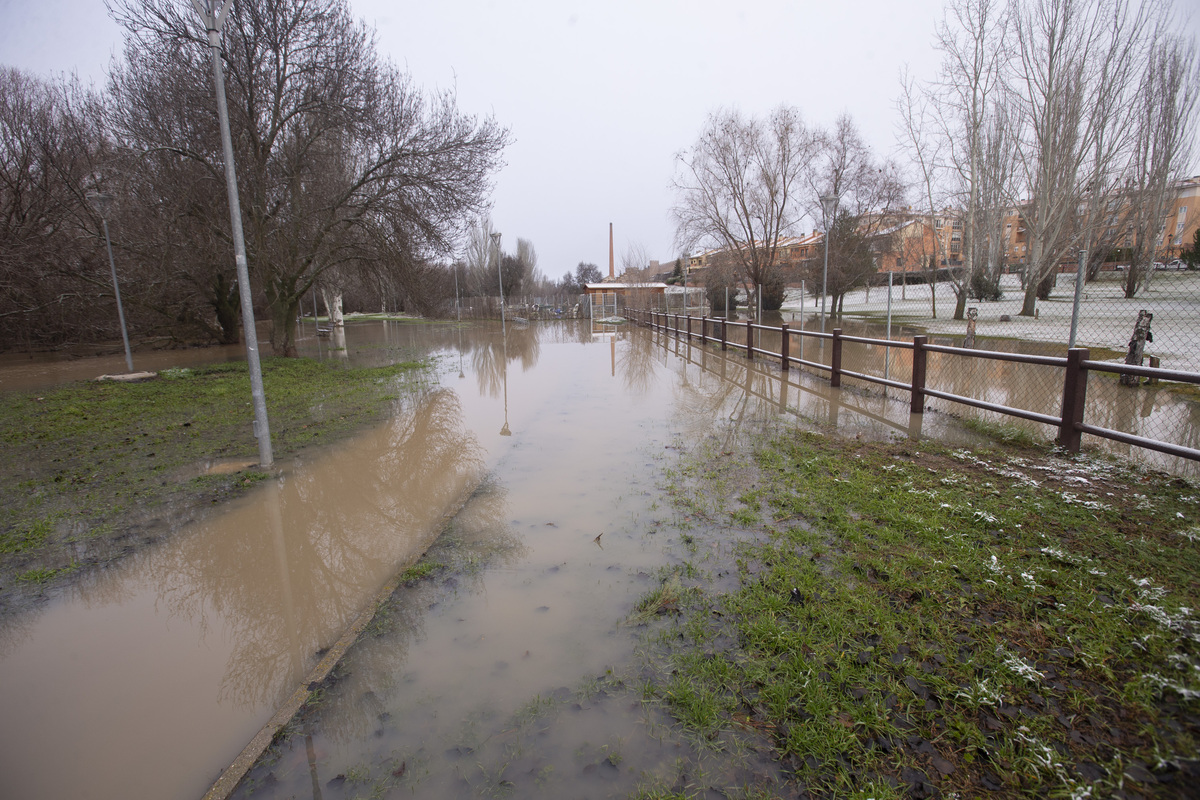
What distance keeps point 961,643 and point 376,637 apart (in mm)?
3168

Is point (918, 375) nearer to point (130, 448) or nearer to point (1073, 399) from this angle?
point (1073, 399)

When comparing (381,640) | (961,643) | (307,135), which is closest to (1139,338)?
(961,643)

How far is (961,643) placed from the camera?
9.07 ft

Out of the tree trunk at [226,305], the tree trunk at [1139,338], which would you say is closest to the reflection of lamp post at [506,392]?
the tree trunk at [1139,338]

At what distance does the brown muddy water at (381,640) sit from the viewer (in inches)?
91.5

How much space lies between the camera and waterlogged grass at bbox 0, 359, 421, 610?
15.6 ft

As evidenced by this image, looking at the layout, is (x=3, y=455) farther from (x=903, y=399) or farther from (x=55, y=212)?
(x=55, y=212)

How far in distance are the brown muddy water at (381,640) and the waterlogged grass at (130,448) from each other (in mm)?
602

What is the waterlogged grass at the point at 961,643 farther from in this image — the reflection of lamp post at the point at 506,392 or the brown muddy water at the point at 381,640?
the reflection of lamp post at the point at 506,392

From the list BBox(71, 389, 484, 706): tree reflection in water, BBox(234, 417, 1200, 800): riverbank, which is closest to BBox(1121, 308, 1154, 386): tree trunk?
BBox(234, 417, 1200, 800): riverbank

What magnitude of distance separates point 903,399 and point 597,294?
4731 cm

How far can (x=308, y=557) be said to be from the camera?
14.3 feet

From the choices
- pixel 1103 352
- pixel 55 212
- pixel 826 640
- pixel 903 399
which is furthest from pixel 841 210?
pixel 55 212

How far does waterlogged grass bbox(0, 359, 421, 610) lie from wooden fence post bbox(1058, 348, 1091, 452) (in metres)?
8.60
